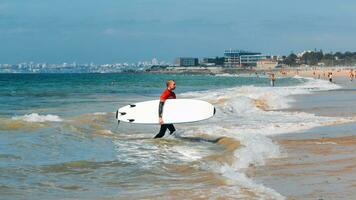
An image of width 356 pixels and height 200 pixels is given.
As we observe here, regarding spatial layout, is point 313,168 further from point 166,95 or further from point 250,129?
point 250,129

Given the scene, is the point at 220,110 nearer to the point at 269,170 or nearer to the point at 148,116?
the point at 148,116

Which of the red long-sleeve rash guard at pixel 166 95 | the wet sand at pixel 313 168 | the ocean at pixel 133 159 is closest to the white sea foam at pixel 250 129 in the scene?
the ocean at pixel 133 159

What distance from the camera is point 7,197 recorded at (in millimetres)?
6977

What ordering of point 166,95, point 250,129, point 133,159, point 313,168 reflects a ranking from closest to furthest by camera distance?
1. point 313,168
2. point 133,159
3. point 166,95
4. point 250,129

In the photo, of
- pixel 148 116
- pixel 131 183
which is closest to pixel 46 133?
pixel 148 116

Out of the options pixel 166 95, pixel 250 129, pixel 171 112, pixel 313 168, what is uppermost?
pixel 166 95

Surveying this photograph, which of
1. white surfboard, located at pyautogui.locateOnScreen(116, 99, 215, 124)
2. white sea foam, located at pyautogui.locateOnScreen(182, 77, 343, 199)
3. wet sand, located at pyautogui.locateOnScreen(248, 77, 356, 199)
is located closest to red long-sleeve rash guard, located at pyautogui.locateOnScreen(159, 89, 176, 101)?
white surfboard, located at pyautogui.locateOnScreen(116, 99, 215, 124)

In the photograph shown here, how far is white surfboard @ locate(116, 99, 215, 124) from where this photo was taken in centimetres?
1311

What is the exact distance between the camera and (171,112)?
42.9ft

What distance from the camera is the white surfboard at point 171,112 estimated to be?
43.0 feet

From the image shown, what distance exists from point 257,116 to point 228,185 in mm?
11340

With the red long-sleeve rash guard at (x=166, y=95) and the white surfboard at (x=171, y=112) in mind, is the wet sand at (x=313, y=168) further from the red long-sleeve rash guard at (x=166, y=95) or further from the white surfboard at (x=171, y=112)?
the red long-sleeve rash guard at (x=166, y=95)

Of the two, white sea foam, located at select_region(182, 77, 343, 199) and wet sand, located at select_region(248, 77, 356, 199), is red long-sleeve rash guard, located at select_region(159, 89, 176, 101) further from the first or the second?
wet sand, located at select_region(248, 77, 356, 199)

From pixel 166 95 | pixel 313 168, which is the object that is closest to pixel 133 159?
pixel 166 95
